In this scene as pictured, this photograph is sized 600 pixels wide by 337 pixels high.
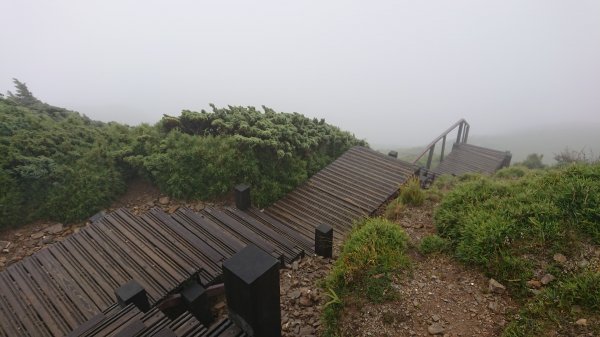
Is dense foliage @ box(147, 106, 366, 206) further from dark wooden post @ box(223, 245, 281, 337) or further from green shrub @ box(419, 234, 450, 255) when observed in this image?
dark wooden post @ box(223, 245, 281, 337)

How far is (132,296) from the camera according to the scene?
4.03m

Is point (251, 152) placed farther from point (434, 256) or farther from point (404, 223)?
point (434, 256)

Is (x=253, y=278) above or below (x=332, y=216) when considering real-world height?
above

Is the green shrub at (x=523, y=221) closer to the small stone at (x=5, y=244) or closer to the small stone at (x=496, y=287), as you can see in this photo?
the small stone at (x=496, y=287)

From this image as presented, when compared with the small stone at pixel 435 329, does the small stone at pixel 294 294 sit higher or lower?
lower

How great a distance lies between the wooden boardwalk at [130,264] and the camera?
13.5 ft

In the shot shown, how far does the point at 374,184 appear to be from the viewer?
29.4 feet

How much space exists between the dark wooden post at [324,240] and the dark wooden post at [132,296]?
298 cm

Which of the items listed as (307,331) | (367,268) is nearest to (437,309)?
(367,268)

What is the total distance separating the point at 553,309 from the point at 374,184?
5.65m

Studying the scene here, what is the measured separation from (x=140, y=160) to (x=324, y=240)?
18.6 feet

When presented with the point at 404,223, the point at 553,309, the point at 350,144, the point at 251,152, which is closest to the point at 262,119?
the point at 251,152

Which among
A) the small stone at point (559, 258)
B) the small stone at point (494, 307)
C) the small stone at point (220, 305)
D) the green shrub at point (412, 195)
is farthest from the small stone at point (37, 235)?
the small stone at point (559, 258)

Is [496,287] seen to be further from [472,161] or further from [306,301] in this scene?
[472,161]
